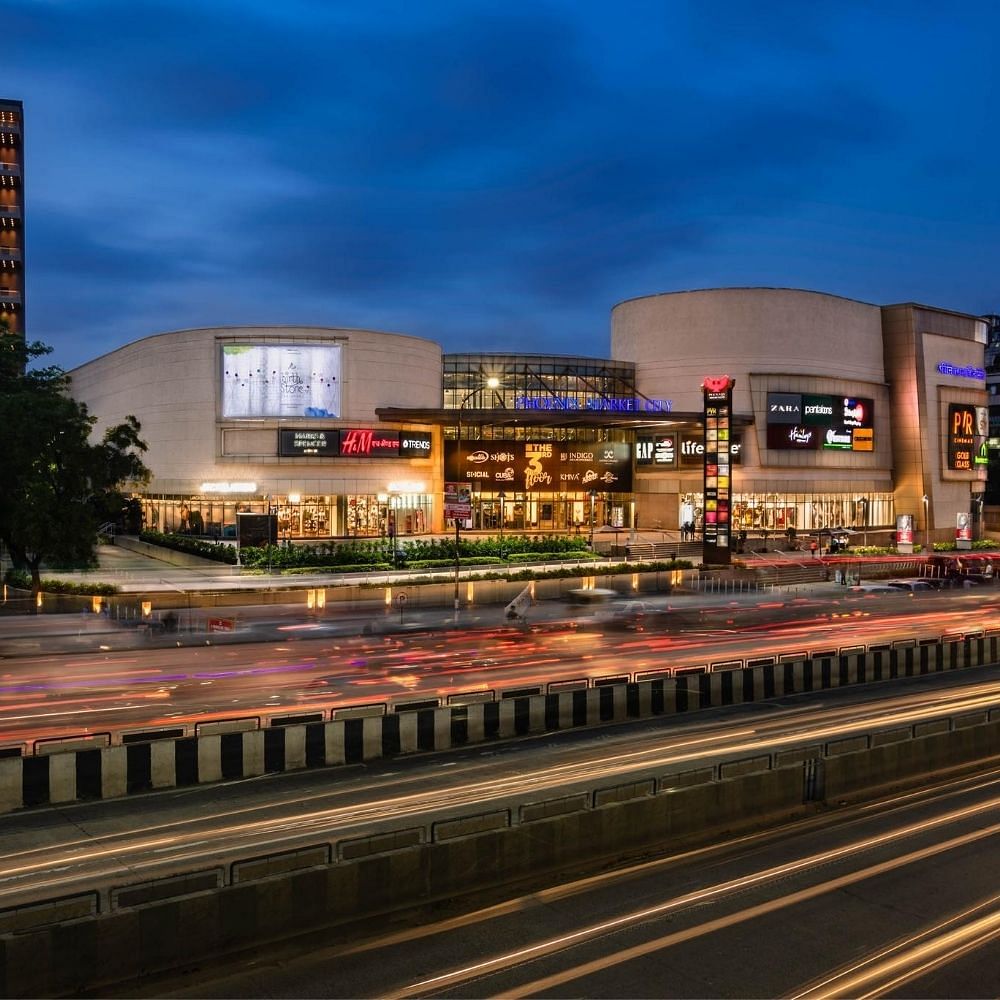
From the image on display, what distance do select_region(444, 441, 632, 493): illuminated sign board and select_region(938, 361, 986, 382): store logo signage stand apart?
3462 cm

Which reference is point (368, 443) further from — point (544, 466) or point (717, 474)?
point (717, 474)

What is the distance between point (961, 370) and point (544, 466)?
46.1 metres

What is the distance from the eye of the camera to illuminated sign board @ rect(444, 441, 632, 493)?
80688mm

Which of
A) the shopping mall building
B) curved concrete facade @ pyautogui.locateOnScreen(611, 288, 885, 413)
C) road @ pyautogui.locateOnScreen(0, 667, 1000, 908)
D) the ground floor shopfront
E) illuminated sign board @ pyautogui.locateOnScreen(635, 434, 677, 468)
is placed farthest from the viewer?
curved concrete facade @ pyautogui.locateOnScreen(611, 288, 885, 413)

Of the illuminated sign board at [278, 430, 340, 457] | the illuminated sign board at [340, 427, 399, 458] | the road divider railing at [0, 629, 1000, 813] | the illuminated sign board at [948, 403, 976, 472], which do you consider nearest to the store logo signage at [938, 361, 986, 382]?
the illuminated sign board at [948, 403, 976, 472]

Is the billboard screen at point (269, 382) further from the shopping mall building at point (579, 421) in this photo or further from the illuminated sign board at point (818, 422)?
the illuminated sign board at point (818, 422)

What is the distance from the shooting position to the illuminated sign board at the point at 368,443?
73000mm

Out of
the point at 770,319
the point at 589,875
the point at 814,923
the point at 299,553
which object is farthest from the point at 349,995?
the point at 770,319

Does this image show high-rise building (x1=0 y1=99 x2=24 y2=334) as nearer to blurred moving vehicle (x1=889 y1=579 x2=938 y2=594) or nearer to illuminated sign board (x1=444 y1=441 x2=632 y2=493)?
illuminated sign board (x1=444 y1=441 x2=632 y2=493)

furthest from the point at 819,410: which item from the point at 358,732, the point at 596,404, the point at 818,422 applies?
the point at 358,732

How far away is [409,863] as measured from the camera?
11711mm

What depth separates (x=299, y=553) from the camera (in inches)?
2250

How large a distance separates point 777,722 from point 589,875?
10801 mm

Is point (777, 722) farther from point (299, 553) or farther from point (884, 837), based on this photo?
point (299, 553)
